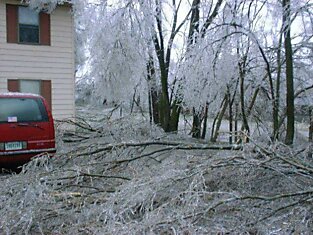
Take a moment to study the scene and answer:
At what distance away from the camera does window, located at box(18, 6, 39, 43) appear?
13250 mm

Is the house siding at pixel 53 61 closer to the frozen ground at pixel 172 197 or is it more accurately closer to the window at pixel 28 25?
the window at pixel 28 25

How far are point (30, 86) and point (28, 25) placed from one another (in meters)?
2.02

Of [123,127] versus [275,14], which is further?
[123,127]

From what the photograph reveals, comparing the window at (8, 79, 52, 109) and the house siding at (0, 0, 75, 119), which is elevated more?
the house siding at (0, 0, 75, 119)

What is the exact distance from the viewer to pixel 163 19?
12617 mm

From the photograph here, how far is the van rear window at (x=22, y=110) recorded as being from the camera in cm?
739

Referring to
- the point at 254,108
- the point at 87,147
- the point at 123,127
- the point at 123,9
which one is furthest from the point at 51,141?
the point at 254,108

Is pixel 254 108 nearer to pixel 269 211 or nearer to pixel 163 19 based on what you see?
pixel 163 19

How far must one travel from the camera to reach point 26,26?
13.3 m

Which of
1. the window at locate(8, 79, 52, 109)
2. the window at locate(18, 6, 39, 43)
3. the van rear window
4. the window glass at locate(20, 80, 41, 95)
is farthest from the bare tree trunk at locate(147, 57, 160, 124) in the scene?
the van rear window

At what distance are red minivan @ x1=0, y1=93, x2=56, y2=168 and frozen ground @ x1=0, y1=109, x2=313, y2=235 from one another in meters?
1.73

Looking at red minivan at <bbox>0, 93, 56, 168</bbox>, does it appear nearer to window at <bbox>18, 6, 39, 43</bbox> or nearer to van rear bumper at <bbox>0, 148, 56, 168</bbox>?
van rear bumper at <bbox>0, 148, 56, 168</bbox>

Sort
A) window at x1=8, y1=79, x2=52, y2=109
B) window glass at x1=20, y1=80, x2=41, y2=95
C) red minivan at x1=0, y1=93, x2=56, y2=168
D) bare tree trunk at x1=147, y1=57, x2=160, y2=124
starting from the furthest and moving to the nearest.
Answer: bare tree trunk at x1=147, y1=57, x2=160, y2=124
window glass at x1=20, y1=80, x2=41, y2=95
window at x1=8, y1=79, x2=52, y2=109
red minivan at x1=0, y1=93, x2=56, y2=168

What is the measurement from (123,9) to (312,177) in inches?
283
